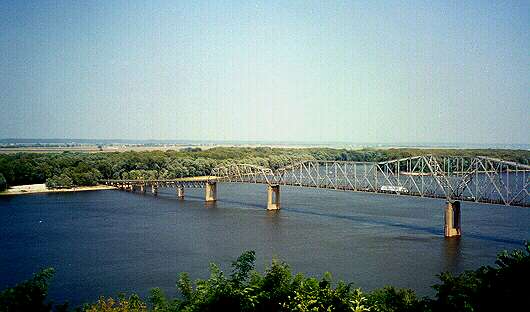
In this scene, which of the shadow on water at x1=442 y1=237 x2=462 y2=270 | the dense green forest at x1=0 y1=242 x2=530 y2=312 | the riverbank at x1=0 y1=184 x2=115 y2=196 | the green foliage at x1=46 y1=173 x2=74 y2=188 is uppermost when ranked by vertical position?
the dense green forest at x1=0 y1=242 x2=530 y2=312

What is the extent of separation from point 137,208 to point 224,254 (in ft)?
66.4

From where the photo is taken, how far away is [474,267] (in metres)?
22.4

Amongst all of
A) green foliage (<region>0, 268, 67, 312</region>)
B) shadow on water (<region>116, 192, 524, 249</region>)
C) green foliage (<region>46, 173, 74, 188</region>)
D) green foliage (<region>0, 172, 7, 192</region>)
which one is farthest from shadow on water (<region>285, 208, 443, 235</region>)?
green foliage (<region>0, 172, 7, 192</region>)

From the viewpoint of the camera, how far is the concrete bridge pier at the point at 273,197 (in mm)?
41469

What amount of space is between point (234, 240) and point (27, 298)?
19.2 metres

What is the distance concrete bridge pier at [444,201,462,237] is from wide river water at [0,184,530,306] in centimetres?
55

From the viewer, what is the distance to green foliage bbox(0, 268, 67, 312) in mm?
9480

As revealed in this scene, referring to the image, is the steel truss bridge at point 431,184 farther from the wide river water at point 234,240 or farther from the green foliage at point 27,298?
the green foliage at point 27,298

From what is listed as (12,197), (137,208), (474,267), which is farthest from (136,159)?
(474,267)

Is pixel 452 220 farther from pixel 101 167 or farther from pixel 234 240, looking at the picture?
pixel 101 167

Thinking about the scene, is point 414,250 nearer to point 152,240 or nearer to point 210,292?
point 152,240

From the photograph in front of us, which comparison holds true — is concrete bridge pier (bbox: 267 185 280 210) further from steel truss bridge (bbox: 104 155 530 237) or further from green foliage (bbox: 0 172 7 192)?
green foliage (bbox: 0 172 7 192)

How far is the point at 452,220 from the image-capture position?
29641 millimetres

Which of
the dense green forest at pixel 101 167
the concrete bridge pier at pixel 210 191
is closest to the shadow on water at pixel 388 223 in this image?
the concrete bridge pier at pixel 210 191
